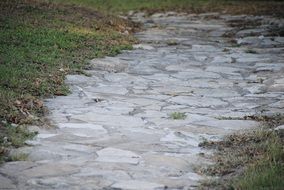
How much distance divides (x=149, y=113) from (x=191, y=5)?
17.4 m

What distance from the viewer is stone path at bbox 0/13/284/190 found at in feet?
15.7

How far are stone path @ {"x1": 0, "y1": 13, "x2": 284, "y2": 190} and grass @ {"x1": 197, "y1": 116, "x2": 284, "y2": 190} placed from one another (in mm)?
196

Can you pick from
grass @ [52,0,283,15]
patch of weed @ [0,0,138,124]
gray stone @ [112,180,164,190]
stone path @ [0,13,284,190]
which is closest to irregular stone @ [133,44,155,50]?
stone path @ [0,13,284,190]

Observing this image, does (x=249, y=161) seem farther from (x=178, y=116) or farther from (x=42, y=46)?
(x=42, y=46)

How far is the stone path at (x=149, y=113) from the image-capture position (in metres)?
4.78

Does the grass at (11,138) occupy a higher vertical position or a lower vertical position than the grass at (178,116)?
higher

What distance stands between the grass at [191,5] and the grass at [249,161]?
1505cm

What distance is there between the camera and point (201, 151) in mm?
5492

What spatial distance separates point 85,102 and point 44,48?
2.98m

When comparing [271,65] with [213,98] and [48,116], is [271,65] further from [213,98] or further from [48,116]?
[48,116]

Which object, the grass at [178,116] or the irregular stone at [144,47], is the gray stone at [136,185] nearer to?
the grass at [178,116]

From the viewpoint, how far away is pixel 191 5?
23.7 m

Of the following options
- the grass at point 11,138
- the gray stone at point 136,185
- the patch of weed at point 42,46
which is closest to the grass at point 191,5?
the patch of weed at point 42,46

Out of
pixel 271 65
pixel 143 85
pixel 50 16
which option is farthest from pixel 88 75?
pixel 50 16
